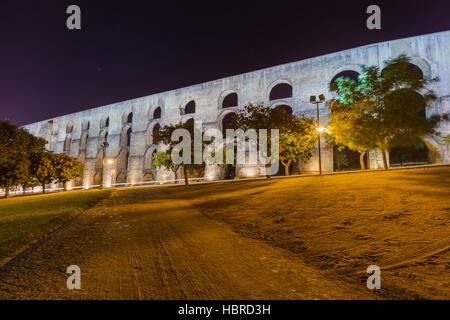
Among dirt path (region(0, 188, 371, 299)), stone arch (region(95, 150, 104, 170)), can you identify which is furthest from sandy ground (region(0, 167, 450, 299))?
stone arch (region(95, 150, 104, 170))

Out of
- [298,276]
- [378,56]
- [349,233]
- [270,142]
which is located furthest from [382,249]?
[378,56]

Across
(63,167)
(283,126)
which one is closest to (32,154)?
(63,167)

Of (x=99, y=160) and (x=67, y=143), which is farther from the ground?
(x=67, y=143)

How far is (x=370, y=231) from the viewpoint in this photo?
3.61 m

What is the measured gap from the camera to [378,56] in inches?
813

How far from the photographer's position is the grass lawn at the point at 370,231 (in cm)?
226

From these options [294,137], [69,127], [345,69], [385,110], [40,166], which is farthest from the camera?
[69,127]

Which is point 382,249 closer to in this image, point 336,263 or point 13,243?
point 336,263

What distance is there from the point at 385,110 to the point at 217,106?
61.8 feet

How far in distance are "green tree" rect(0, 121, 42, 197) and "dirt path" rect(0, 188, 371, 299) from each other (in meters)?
23.5

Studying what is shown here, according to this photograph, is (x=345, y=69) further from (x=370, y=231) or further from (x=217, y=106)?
(x=370, y=231)

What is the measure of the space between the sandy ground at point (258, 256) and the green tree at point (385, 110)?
8639mm

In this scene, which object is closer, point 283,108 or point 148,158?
point 283,108

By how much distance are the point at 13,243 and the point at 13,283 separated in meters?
1.85
